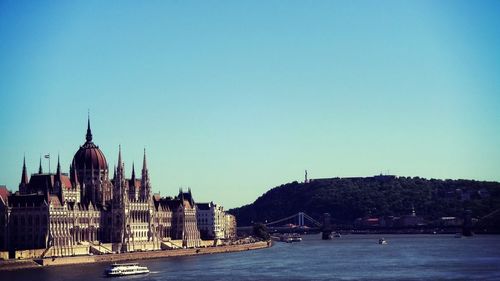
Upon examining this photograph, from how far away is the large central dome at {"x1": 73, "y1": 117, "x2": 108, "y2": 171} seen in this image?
128625mm

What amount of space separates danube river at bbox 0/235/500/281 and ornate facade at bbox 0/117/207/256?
9.12 m

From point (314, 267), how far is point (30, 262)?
2678cm

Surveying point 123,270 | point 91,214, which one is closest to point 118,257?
point 91,214

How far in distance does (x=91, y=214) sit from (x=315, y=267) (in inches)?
1345

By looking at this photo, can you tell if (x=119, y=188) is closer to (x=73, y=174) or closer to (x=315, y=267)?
(x=73, y=174)

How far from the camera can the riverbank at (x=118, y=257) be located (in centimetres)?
9681

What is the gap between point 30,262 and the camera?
323 feet

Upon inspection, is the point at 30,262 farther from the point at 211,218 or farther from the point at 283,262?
the point at 211,218

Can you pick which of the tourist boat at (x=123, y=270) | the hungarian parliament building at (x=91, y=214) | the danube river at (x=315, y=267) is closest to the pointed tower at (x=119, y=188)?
the hungarian parliament building at (x=91, y=214)

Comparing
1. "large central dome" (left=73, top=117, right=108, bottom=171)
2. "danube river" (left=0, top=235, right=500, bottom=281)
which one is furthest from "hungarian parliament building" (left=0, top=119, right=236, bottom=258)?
"danube river" (left=0, top=235, right=500, bottom=281)

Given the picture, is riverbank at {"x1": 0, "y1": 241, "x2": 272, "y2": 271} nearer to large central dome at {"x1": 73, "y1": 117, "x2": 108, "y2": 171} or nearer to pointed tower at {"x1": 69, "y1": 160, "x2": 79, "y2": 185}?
pointed tower at {"x1": 69, "y1": 160, "x2": 79, "y2": 185}

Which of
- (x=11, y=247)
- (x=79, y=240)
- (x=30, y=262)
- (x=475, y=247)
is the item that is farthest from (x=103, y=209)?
(x=475, y=247)

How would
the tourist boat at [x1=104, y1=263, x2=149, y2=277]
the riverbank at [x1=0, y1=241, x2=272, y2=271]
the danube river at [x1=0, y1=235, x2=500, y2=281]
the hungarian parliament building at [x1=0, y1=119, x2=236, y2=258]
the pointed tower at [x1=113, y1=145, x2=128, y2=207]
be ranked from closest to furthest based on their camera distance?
the danube river at [x1=0, y1=235, x2=500, y2=281]
the tourist boat at [x1=104, y1=263, x2=149, y2=277]
the riverbank at [x1=0, y1=241, x2=272, y2=271]
the hungarian parliament building at [x1=0, y1=119, x2=236, y2=258]
the pointed tower at [x1=113, y1=145, x2=128, y2=207]

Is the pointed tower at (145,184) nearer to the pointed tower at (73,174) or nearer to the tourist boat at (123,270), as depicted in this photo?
the pointed tower at (73,174)
